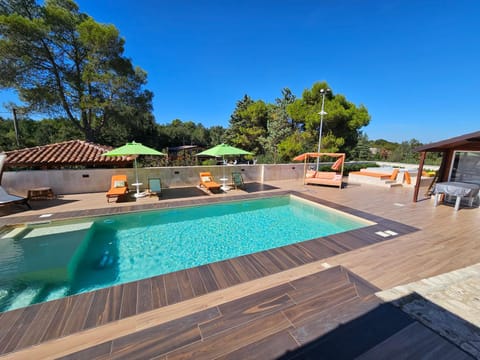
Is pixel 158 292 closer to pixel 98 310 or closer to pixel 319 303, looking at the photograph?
A: pixel 98 310

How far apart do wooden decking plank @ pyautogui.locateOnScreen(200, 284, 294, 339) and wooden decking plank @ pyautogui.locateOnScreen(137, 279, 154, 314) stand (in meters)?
0.80

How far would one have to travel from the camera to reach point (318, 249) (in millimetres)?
4020

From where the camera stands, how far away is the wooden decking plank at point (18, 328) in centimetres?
203

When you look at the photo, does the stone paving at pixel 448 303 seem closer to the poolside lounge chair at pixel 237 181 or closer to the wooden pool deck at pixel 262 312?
the wooden pool deck at pixel 262 312

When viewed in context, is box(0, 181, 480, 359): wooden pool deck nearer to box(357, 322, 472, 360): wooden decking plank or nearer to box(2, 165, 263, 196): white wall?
box(357, 322, 472, 360): wooden decking plank

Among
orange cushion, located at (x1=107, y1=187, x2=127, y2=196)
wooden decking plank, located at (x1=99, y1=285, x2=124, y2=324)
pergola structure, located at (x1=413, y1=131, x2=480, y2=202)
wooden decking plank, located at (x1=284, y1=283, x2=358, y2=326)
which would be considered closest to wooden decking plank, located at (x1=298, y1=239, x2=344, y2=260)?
wooden decking plank, located at (x1=284, y1=283, x2=358, y2=326)

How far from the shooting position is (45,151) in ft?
27.9

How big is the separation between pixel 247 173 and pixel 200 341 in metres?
9.60

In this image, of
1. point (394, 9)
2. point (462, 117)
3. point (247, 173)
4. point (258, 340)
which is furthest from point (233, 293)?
point (462, 117)

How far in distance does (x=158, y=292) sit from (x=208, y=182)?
252 inches

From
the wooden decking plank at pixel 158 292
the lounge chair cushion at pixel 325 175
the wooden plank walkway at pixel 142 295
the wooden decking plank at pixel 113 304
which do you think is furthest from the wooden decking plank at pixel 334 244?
the lounge chair cushion at pixel 325 175

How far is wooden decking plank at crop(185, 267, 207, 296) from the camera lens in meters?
Result: 2.85

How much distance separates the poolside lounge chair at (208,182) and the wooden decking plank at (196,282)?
543cm

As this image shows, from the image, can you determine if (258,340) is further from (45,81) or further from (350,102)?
(350,102)
